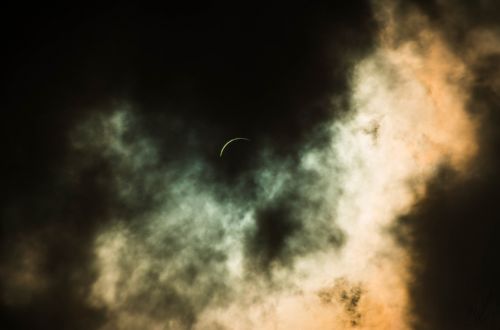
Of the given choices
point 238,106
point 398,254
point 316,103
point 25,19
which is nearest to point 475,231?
point 398,254

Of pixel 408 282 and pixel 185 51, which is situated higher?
pixel 185 51

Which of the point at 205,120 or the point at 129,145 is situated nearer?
the point at 129,145

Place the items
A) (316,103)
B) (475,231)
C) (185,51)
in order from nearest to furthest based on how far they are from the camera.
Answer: (475,231) < (316,103) < (185,51)

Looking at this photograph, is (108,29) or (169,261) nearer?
(169,261)

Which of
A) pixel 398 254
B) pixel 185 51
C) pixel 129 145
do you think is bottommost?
pixel 398 254

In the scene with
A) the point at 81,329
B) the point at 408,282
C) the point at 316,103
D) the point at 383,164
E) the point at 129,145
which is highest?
the point at 316,103

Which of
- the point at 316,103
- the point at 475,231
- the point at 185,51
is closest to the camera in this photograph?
the point at 475,231

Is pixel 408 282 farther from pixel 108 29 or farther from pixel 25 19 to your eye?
pixel 25 19

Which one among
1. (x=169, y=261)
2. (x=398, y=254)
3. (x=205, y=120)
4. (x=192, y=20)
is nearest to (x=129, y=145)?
(x=205, y=120)

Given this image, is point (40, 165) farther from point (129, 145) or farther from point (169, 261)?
point (169, 261)
